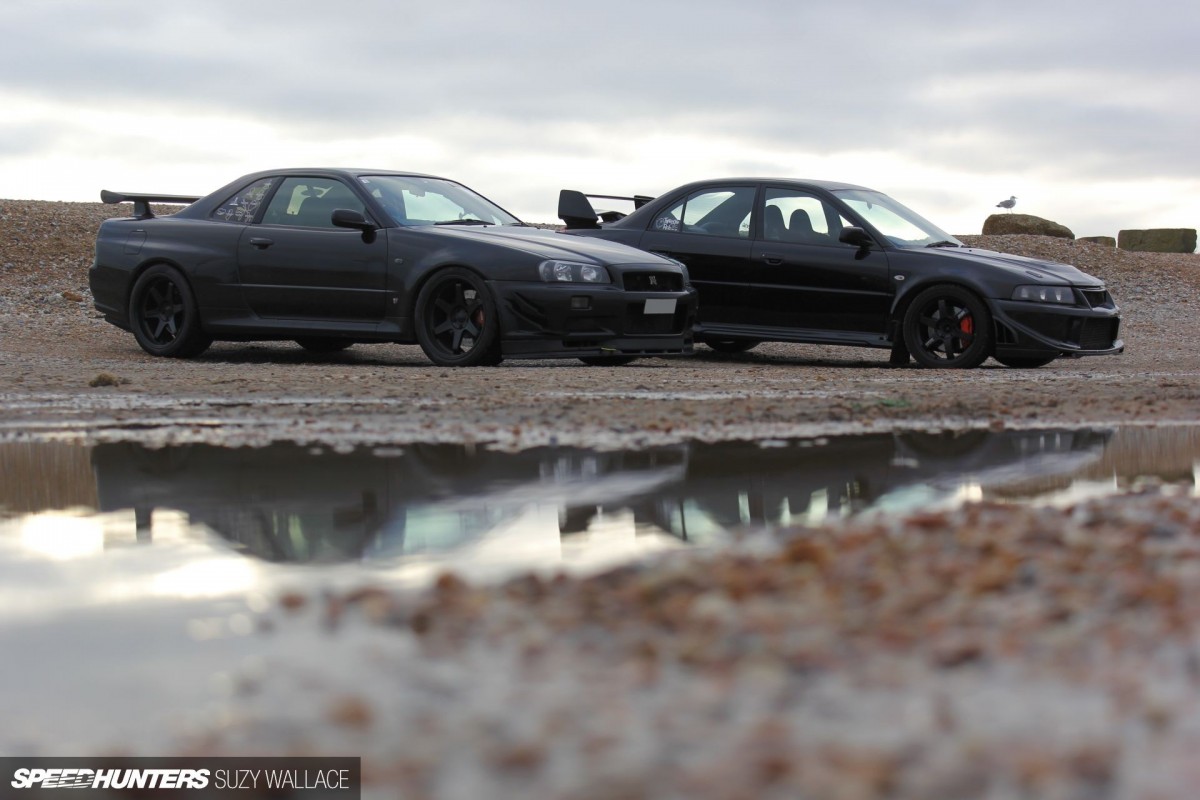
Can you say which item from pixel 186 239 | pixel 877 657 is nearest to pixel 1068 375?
pixel 186 239

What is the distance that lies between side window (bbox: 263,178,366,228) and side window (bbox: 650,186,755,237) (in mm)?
2670

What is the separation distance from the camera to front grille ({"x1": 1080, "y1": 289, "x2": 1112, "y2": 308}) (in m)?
11.7

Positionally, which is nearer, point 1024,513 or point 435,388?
point 1024,513

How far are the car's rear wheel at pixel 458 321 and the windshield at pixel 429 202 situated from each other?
77 centimetres

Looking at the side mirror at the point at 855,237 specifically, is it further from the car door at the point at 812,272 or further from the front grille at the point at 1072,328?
the front grille at the point at 1072,328

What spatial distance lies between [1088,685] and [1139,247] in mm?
33228

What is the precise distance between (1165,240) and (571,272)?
26.1m

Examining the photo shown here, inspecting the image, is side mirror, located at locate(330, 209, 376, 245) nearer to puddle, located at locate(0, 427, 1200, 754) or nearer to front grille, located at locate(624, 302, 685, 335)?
front grille, located at locate(624, 302, 685, 335)

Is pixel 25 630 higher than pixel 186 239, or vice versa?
pixel 186 239

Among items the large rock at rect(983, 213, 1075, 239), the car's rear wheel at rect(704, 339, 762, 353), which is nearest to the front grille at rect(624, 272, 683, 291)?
the car's rear wheel at rect(704, 339, 762, 353)

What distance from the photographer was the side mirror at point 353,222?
1098 cm

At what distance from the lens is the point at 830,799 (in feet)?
7.24

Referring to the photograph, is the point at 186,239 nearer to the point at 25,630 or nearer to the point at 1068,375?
the point at 1068,375

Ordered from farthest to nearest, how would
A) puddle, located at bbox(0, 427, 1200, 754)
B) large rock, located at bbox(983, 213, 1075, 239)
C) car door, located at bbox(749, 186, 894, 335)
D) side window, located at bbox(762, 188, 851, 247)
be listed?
large rock, located at bbox(983, 213, 1075, 239), side window, located at bbox(762, 188, 851, 247), car door, located at bbox(749, 186, 894, 335), puddle, located at bbox(0, 427, 1200, 754)
